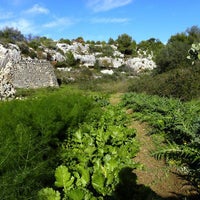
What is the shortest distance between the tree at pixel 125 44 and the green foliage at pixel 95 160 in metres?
50.4

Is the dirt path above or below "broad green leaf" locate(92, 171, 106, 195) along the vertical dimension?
below

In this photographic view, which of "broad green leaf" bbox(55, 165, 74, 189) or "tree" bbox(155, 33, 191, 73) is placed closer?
"broad green leaf" bbox(55, 165, 74, 189)

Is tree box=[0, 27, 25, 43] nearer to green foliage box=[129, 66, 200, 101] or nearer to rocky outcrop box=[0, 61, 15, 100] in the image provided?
rocky outcrop box=[0, 61, 15, 100]

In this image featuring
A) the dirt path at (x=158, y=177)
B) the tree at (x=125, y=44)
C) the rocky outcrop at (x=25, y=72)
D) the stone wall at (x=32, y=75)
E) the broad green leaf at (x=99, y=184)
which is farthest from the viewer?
→ the tree at (x=125, y=44)

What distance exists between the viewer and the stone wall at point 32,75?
27.0m

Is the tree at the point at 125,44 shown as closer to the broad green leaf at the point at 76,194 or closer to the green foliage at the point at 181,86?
the green foliage at the point at 181,86

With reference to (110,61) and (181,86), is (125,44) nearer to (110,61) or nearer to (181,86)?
(110,61)

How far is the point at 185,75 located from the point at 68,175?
12352 mm

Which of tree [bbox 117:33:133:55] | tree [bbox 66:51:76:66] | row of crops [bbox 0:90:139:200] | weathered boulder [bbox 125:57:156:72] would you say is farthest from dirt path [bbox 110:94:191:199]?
tree [bbox 117:33:133:55]

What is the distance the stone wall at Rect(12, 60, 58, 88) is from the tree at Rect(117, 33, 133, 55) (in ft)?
101

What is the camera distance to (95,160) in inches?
209

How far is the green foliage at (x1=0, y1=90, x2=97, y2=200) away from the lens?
358cm

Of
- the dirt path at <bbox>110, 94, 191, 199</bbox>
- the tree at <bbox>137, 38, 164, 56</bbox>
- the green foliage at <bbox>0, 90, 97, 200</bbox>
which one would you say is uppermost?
the tree at <bbox>137, 38, 164, 56</bbox>

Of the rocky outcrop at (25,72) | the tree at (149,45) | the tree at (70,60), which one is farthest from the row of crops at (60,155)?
the tree at (149,45)
